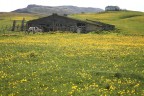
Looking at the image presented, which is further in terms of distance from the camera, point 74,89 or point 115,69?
point 115,69

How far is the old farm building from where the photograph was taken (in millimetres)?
78500

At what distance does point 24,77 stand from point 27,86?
7.68ft

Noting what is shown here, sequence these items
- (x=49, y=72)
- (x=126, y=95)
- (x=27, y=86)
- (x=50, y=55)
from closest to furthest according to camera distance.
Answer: (x=126, y=95) < (x=27, y=86) < (x=49, y=72) < (x=50, y=55)

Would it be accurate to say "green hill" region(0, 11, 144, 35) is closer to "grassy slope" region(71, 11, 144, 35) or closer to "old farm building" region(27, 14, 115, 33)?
"grassy slope" region(71, 11, 144, 35)

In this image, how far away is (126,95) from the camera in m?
17.4

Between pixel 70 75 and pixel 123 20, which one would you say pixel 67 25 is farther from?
pixel 70 75

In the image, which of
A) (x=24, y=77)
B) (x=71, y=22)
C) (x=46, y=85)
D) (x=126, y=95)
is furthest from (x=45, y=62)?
(x=71, y=22)

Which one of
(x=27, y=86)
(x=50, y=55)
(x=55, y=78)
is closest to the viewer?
(x=27, y=86)

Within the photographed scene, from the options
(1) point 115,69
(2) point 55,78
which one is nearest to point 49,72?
(2) point 55,78

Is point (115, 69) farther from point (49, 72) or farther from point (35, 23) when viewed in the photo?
point (35, 23)

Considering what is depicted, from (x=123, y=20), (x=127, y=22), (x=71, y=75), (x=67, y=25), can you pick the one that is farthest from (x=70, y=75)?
(x=123, y=20)

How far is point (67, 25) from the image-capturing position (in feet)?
260

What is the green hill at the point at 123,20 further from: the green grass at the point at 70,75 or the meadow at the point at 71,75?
the meadow at the point at 71,75

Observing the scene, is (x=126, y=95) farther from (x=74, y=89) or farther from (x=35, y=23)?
(x=35, y=23)
